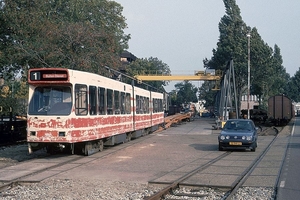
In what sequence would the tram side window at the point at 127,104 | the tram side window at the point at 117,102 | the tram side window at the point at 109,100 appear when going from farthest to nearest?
the tram side window at the point at 127,104 → the tram side window at the point at 117,102 → the tram side window at the point at 109,100

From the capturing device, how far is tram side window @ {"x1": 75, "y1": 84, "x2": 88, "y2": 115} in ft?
56.0

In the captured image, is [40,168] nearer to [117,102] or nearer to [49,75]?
[49,75]

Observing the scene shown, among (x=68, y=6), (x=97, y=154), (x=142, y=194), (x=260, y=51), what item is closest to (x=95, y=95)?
(x=97, y=154)

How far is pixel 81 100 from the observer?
685 inches

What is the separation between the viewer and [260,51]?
2359 inches

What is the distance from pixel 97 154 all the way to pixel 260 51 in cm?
4395

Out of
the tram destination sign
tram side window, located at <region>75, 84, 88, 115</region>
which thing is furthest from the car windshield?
the tram destination sign

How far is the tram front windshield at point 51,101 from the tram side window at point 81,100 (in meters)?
0.30

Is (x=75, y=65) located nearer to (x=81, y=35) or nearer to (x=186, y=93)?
(x=81, y=35)

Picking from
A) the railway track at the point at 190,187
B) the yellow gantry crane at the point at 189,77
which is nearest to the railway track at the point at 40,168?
the railway track at the point at 190,187

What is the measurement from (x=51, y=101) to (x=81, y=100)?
1.06 m

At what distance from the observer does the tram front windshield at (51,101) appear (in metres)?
16.8

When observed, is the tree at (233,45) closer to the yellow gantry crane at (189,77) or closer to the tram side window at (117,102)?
the yellow gantry crane at (189,77)

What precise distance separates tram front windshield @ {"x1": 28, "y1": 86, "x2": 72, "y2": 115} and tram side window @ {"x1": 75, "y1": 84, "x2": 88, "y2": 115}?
302 mm
